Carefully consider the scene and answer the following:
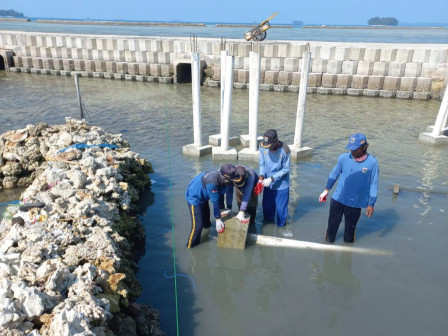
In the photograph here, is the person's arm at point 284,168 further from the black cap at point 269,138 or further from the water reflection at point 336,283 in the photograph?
the water reflection at point 336,283

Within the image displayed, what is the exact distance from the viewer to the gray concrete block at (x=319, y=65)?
Result: 66.7 feet

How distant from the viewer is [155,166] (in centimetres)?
973

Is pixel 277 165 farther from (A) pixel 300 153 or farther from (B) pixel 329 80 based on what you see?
(B) pixel 329 80

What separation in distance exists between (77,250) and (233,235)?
2.49 metres

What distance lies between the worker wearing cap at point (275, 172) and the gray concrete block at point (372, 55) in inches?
641

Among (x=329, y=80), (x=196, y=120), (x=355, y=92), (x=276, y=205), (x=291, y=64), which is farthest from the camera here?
(x=291, y=64)

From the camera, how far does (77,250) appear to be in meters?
4.41

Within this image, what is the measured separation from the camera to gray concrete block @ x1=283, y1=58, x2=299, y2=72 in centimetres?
2067

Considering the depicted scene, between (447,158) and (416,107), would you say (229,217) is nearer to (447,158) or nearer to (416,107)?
(447,158)

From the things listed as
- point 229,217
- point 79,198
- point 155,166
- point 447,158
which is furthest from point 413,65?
point 79,198

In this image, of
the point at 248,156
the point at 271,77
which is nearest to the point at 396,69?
the point at 271,77

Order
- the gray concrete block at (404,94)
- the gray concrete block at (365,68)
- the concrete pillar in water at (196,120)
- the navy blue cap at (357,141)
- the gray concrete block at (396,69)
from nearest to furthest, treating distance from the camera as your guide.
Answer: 1. the navy blue cap at (357,141)
2. the concrete pillar in water at (196,120)
3. the gray concrete block at (404,94)
4. the gray concrete block at (396,69)
5. the gray concrete block at (365,68)

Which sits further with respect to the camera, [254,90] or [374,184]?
[254,90]

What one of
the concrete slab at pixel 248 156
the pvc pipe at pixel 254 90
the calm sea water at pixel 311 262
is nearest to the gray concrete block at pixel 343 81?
the calm sea water at pixel 311 262
